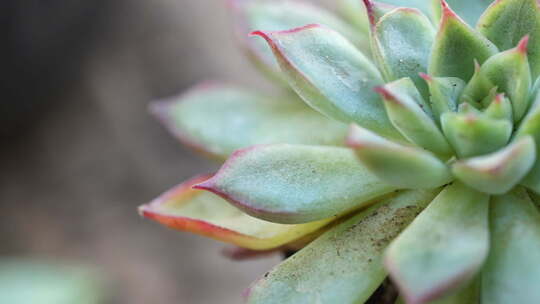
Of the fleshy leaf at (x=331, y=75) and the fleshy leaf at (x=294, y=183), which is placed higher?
the fleshy leaf at (x=331, y=75)

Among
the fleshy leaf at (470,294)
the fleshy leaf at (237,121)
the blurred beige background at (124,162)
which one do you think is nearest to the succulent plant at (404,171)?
the fleshy leaf at (470,294)

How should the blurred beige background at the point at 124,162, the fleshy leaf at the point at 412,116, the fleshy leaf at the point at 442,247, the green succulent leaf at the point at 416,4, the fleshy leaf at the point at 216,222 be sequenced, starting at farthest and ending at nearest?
1. the blurred beige background at the point at 124,162
2. the green succulent leaf at the point at 416,4
3. the fleshy leaf at the point at 216,222
4. the fleshy leaf at the point at 412,116
5. the fleshy leaf at the point at 442,247

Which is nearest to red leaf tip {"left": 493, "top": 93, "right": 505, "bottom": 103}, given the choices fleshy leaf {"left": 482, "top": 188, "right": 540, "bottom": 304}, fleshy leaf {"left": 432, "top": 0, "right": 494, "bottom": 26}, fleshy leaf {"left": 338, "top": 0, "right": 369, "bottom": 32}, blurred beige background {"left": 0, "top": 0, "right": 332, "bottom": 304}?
fleshy leaf {"left": 482, "top": 188, "right": 540, "bottom": 304}

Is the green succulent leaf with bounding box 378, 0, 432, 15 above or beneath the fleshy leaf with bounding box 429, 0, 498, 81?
above

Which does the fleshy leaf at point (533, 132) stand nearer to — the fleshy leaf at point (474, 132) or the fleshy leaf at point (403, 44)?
the fleshy leaf at point (474, 132)

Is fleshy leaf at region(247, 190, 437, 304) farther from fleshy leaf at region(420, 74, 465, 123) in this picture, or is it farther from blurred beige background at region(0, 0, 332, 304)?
blurred beige background at region(0, 0, 332, 304)

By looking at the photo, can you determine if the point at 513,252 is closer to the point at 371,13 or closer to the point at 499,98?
the point at 499,98
